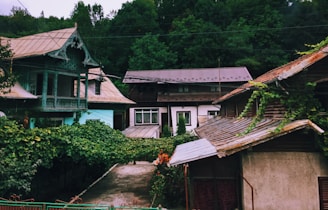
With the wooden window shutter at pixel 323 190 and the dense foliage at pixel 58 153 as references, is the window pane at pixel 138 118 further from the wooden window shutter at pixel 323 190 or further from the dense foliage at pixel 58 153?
the wooden window shutter at pixel 323 190

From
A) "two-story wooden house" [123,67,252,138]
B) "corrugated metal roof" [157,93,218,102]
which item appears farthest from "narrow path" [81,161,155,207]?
"corrugated metal roof" [157,93,218,102]

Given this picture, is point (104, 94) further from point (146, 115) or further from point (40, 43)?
point (146, 115)

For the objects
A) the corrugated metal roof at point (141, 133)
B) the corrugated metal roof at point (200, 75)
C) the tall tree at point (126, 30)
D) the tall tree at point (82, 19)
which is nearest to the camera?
the corrugated metal roof at point (141, 133)

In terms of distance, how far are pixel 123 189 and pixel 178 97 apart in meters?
16.7

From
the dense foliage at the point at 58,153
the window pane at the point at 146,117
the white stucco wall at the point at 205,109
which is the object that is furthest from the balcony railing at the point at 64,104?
the white stucco wall at the point at 205,109

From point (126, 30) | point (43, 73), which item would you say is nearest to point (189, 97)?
point (43, 73)

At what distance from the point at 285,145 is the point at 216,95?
21.7 metres

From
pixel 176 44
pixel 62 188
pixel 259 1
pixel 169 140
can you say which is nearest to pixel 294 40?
pixel 259 1

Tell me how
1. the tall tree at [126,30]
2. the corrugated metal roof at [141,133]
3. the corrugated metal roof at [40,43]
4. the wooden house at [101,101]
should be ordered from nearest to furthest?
1. the corrugated metal roof at [40,43]
2. the wooden house at [101,101]
3. the corrugated metal roof at [141,133]
4. the tall tree at [126,30]

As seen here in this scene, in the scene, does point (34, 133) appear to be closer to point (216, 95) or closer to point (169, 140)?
point (169, 140)

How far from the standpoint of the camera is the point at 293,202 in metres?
7.82

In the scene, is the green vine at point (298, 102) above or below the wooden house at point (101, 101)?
below

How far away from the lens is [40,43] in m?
16.4

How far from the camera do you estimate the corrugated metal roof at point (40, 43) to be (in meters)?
15.1
